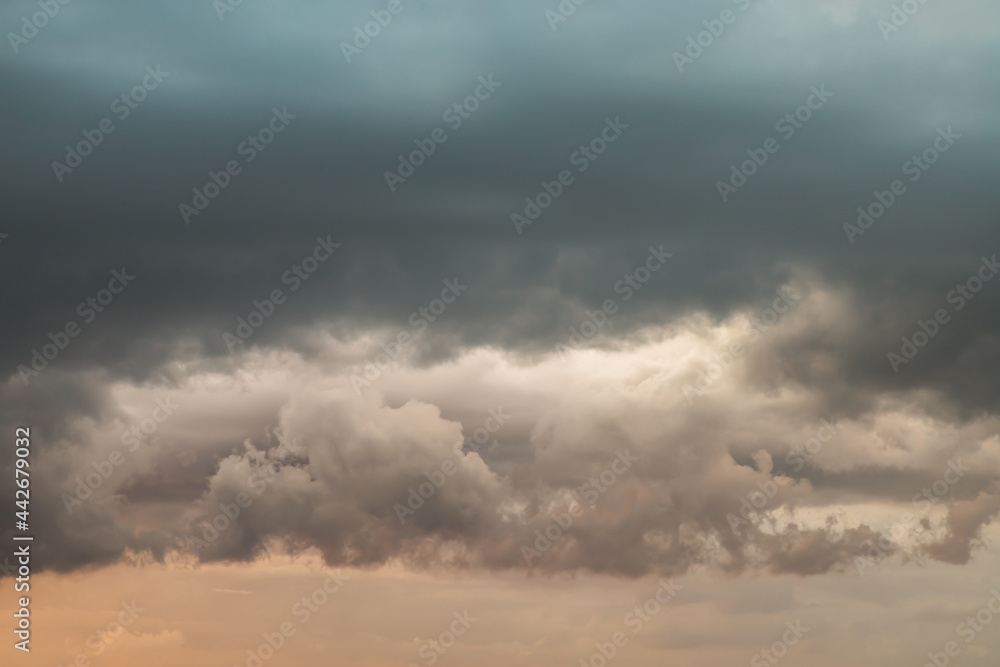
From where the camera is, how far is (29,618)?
7988cm

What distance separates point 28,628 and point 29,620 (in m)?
1.93

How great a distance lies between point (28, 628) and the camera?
7800 cm

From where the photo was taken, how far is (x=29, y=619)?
79750 mm

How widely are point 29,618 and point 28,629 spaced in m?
2.30

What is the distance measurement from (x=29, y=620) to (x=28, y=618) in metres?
0.31

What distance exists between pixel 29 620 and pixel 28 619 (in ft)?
0.95

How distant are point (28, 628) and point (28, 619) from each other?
1.82 m

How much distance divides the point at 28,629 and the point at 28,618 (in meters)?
1.97

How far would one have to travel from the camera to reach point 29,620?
79.6 m

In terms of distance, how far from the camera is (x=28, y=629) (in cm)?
7806

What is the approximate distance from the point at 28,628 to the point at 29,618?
7.68ft

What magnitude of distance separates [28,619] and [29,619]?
1.46 ft
